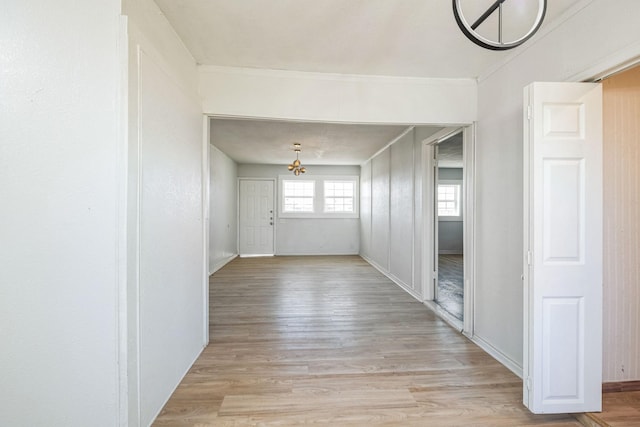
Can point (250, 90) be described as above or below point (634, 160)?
above

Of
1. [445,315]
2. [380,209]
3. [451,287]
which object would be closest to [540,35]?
[445,315]

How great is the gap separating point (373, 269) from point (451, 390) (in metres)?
4.06

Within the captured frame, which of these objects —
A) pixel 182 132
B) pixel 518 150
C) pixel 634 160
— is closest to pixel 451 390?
pixel 518 150

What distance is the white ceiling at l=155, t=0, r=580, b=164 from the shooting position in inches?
69.6

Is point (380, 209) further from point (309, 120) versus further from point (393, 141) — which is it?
point (309, 120)

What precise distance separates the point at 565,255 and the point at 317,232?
6.43 m

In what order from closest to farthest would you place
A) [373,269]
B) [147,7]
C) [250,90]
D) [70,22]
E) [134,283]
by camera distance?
[70,22] → [134,283] → [147,7] → [250,90] → [373,269]

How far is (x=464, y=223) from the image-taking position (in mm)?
2963

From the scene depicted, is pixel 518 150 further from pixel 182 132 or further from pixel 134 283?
pixel 134 283

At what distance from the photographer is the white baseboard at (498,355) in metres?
2.19

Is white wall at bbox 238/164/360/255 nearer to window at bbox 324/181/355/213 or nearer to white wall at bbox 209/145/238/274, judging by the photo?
window at bbox 324/181/355/213

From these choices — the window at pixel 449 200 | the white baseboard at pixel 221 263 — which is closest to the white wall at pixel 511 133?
the white baseboard at pixel 221 263

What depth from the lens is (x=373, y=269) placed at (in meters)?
6.07

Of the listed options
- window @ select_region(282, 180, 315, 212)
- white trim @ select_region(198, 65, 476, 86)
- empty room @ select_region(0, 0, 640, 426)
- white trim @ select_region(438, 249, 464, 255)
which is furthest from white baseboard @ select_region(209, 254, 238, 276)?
A: white trim @ select_region(438, 249, 464, 255)
